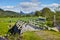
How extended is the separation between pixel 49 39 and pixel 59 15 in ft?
117

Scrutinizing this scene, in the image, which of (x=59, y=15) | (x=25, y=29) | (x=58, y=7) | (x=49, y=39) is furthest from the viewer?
(x=59, y=15)

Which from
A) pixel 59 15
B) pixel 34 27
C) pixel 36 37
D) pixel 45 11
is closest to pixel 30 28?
pixel 34 27

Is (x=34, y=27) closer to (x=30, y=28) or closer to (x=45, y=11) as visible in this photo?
(x=30, y=28)

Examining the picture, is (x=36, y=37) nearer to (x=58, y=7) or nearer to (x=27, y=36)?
(x=27, y=36)

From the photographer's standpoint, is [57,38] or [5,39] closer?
[57,38]

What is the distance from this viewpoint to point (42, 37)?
68.6 ft

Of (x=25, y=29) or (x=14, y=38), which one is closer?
(x=14, y=38)

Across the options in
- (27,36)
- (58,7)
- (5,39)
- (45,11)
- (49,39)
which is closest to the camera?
(49,39)

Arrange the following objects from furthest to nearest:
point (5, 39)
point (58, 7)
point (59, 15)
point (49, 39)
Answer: point (59, 15) < point (58, 7) < point (5, 39) < point (49, 39)

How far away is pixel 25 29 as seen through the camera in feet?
87.8

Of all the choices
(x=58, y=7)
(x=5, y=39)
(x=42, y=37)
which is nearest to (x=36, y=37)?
(x=42, y=37)

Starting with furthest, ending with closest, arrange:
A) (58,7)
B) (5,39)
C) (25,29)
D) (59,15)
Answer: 1. (59,15)
2. (58,7)
3. (25,29)
4. (5,39)

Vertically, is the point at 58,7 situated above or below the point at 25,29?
above

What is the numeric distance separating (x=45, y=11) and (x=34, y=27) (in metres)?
61.7
